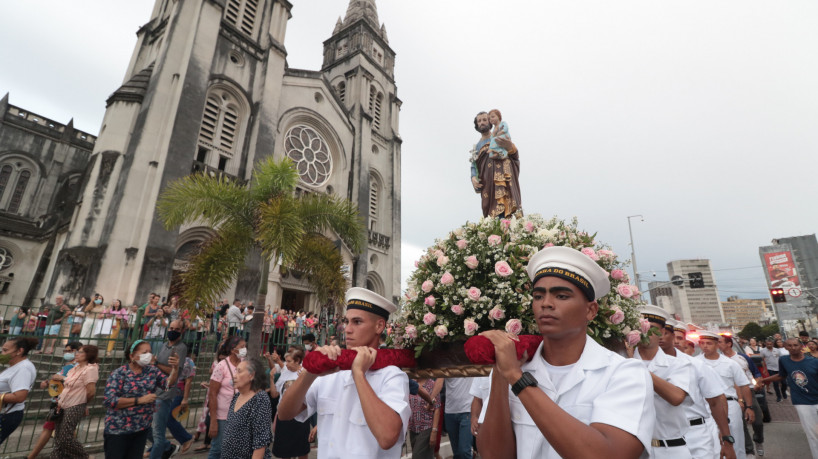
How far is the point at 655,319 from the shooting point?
12.5 ft

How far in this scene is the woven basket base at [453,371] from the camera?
6.98 ft

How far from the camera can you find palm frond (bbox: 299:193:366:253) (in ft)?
37.0

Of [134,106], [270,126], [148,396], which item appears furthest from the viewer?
[270,126]

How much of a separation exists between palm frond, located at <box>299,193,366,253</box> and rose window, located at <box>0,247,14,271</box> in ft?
71.6

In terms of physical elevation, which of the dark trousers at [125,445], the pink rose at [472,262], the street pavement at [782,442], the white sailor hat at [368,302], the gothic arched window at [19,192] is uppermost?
the gothic arched window at [19,192]

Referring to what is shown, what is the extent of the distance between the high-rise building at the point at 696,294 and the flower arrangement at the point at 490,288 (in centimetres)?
2137

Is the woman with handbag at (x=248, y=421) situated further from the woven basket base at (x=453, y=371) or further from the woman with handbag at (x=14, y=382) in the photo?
the woman with handbag at (x=14, y=382)

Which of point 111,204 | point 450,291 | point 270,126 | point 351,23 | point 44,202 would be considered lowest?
point 450,291

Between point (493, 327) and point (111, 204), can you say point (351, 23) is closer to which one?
point (111, 204)

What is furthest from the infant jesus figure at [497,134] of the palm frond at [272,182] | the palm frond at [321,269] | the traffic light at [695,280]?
the traffic light at [695,280]

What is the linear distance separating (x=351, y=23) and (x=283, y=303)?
23112 mm

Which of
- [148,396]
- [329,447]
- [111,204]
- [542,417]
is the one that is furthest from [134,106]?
[542,417]

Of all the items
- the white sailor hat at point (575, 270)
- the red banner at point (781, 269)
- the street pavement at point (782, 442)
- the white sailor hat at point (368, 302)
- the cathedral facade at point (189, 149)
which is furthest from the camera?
the red banner at point (781, 269)

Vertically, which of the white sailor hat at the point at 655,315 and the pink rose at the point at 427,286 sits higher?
the pink rose at the point at 427,286
